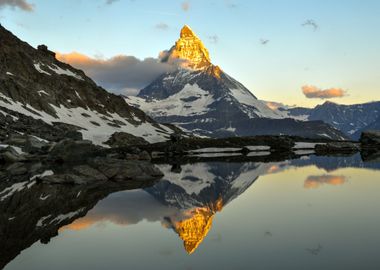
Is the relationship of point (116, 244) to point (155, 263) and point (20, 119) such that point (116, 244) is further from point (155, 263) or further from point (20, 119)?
point (20, 119)

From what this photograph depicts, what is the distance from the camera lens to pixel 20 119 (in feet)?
417

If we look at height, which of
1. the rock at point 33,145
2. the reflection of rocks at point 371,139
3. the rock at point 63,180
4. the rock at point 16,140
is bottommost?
the reflection of rocks at point 371,139

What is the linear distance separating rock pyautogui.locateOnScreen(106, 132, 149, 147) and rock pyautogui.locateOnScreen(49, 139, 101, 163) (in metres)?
37.6

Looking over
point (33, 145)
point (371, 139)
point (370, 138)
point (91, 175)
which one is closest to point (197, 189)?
point (91, 175)

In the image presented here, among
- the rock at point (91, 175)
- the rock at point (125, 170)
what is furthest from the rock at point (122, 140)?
the rock at point (91, 175)

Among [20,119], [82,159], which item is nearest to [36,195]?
[82,159]

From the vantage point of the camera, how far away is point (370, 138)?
586ft

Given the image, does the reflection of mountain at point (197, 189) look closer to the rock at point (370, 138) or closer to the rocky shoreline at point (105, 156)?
the rocky shoreline at point (105, 156)

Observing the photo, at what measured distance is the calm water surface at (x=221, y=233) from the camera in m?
19.7

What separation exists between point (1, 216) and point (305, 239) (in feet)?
67.4

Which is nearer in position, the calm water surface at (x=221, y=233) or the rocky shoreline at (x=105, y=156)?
the calm water surface at (x=221, y=233)

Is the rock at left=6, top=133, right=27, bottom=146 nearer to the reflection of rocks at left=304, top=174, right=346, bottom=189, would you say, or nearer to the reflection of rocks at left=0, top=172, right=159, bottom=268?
the reflection of rocks at left=0, top=172, right=159, bottom=268

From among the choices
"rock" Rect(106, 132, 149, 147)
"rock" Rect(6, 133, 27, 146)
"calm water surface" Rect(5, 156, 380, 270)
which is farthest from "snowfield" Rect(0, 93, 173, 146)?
"calm water surface" Rect(5, 156, 380, 270)

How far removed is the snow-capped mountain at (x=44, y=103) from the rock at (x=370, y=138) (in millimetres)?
82753
